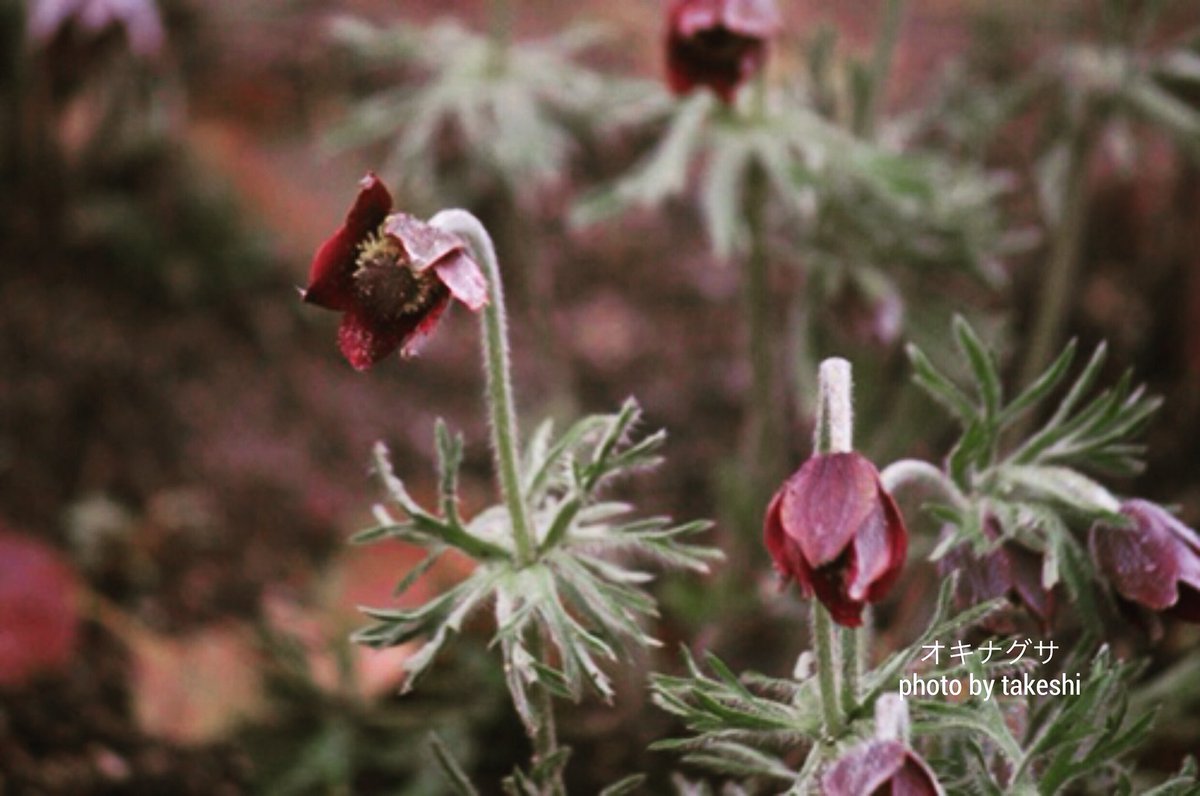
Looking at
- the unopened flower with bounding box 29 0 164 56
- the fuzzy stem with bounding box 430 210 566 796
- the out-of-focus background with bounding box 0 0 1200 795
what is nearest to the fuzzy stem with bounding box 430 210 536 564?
the fuzzy stem with bounding box 430 210 566 796

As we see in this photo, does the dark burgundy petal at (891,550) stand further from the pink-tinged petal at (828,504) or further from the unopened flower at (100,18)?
the unopened flower at (100,18)

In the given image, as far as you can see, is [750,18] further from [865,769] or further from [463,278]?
[865,769]

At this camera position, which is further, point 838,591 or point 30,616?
point 30,616

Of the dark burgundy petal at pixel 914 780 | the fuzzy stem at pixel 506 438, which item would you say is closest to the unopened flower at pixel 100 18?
the fuzzy stem at pixel 506 438

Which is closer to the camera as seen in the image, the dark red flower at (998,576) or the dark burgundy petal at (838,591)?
the dark burgundy petal at (838,591)

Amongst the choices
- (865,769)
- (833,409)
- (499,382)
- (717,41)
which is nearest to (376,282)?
(499,382)

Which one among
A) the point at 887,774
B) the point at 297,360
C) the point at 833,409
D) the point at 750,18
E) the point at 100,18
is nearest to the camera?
the point at 887,774

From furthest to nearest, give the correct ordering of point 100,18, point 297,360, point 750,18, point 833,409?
point 297,360 < point 100,18 < point 750,18 < point 833,409
